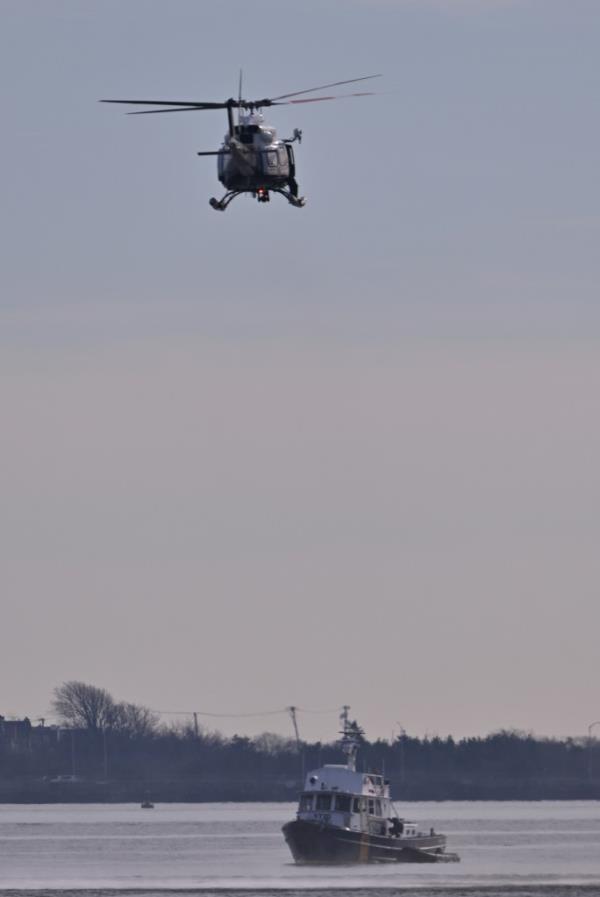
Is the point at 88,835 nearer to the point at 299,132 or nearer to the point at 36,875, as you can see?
the point at 36,875

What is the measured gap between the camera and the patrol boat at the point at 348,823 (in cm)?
13162

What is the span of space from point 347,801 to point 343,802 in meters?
0.34

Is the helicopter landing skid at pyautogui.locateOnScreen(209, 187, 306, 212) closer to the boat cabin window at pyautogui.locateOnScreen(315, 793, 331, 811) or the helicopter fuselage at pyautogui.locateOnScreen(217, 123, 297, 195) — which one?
the helicopter fuselage at pyautogui.locateOnScreen(217, 123, 297, 195)

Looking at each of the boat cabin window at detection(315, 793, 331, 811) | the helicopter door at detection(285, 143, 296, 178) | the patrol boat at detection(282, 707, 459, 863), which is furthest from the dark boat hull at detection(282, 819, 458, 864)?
the helicopter door at detection(285, 143, 296, 178)

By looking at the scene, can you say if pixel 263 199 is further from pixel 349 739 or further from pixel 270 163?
pixel 349 739

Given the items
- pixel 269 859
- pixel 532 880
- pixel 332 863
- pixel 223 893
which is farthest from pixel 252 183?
pixel 269 859

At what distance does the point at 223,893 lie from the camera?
352 feet

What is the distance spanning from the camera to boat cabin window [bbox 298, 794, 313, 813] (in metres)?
134

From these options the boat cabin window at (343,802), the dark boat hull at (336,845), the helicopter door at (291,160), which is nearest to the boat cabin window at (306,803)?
the dark boat hull at (336,845)

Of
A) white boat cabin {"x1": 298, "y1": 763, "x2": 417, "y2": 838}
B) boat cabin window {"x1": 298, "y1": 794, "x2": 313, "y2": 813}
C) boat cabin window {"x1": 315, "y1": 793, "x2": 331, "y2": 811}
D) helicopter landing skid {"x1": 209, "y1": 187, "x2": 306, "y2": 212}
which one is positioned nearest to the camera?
helicopter landing skid {"x1": 209, "y1": 187, "x2": 306, "y2": 212}

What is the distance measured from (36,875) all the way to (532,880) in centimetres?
2640

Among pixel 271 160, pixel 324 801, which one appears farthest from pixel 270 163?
pixel 324 801

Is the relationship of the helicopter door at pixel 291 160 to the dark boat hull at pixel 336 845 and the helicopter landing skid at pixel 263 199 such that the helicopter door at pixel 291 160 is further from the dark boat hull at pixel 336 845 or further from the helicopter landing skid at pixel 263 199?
the dark boat hull at pixel 336 845

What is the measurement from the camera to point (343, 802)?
13275cm
